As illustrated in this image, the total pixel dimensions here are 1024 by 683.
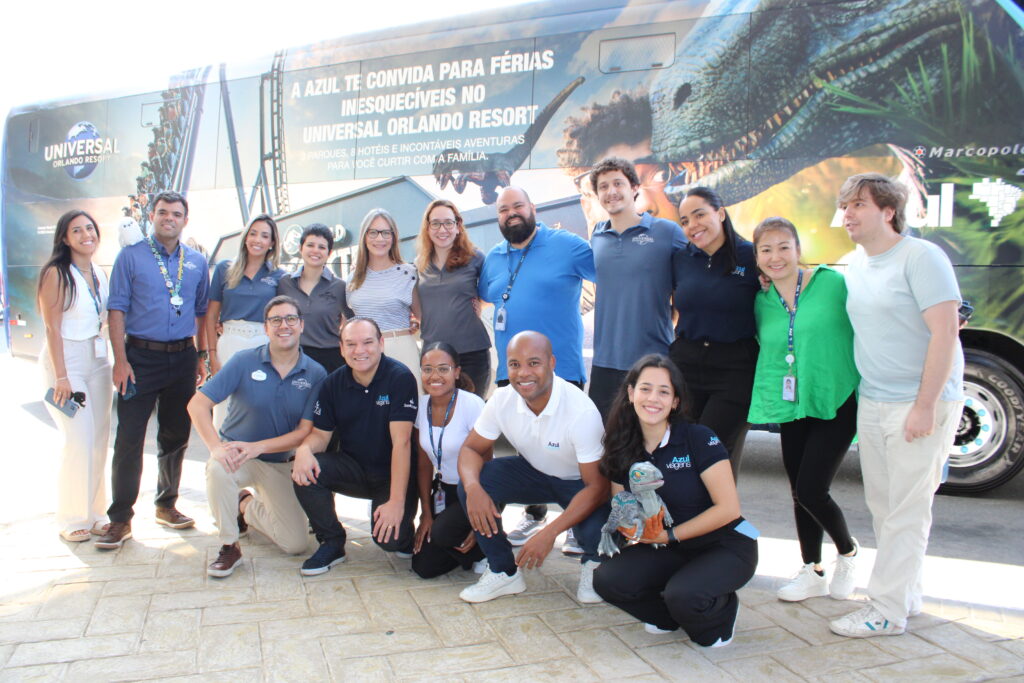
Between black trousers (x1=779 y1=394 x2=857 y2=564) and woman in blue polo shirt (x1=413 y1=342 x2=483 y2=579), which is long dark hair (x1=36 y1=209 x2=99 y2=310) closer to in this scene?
woman in blue polo shirt (x1=413 y1=342 x2=483 y2=579)

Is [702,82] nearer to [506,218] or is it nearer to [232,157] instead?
[506,218]

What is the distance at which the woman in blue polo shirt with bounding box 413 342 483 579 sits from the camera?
3611 mm

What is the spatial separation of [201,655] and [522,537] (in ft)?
6.17

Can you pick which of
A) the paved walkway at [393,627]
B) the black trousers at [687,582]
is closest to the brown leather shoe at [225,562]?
the paved walkway at [393,627]

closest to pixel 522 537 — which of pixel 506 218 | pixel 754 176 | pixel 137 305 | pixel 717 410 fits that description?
pixel 717 410

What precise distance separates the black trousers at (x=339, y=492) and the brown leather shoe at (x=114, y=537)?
38.3 inches

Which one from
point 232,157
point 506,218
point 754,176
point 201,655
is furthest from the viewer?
point 232,157

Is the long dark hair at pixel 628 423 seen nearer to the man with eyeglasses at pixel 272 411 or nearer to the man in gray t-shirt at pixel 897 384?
the man in gray t-shirt at pixel 897 384

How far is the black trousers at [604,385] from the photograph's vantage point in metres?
3.79

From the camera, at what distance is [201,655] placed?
2.80 metres

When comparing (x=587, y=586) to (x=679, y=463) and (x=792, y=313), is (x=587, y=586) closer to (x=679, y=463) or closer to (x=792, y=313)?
(x=679, y=463)

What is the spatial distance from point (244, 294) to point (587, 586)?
2613mm

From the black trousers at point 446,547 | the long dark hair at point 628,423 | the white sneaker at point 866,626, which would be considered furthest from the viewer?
the black trousers at point 446,547

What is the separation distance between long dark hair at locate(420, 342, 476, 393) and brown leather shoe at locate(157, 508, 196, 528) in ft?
5.47
